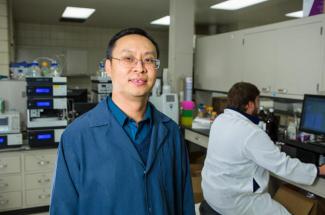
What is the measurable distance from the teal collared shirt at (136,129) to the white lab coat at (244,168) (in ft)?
3.08

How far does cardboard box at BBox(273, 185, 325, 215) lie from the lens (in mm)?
2148

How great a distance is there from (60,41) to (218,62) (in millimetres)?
4238

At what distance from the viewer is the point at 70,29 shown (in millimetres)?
6918

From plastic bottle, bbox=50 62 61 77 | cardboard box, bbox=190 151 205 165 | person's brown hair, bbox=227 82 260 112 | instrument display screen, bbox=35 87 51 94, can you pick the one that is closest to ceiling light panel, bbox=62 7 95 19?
plastic bottle, bbox=50 62 61 77

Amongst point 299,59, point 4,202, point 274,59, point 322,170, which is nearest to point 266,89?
point 274,59

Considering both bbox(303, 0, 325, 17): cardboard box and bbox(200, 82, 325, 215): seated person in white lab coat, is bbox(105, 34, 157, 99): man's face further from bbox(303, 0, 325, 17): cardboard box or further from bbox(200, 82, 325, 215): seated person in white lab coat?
bbox(303, 0, 325, 17): cardboard box

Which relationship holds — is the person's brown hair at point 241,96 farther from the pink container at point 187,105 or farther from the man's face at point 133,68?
the pink container at point 187,105

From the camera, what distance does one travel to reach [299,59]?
2764 mm

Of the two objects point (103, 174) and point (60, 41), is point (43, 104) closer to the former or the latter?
point (103, 174)

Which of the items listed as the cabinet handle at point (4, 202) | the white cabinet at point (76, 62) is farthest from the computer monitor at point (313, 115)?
the white cabinet at point (76, 62)

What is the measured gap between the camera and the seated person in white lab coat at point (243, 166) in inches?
72.6

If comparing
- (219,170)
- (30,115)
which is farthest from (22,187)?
(219,170)

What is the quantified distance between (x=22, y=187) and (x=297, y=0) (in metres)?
4.18

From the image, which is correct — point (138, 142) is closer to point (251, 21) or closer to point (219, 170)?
point (219, 170)
